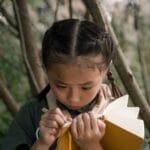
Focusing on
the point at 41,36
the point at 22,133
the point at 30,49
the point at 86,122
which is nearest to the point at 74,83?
the point at 86,122

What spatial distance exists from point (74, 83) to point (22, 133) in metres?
0.28

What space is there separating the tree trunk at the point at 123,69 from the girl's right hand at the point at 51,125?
2.17 feet

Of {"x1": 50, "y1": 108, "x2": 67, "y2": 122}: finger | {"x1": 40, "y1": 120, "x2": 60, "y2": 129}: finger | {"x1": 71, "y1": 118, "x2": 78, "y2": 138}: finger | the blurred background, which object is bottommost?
the blurred background

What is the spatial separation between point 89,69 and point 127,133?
8.7 inches

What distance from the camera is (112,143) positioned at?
178 cm

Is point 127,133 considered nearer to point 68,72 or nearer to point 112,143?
point 112,143

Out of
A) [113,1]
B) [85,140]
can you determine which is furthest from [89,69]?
[113,1]

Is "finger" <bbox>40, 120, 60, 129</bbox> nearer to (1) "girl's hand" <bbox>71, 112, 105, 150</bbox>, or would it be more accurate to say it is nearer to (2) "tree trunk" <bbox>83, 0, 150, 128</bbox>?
(1) "girl's hand" <bbox>71, 112, 105, 150</bbox>

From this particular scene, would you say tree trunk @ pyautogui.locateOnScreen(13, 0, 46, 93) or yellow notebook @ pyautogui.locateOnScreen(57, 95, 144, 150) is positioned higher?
yellow notebook @ pyautogui.locateOnScreen(57, 95, 144, 150)

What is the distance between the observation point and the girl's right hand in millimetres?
1722

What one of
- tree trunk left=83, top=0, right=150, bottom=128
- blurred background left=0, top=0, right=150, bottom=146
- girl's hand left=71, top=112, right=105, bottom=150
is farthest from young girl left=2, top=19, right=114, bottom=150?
blurred background left=0, top=0, right=150, bottom=146

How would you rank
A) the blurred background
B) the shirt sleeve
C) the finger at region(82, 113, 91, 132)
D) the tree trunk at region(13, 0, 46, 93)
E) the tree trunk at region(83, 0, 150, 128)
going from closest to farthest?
1. the finger at region(82, 113, 91, 132)
2. the shirt sleeve
3. the tree trunk at region(83, 0, 150, 128)
4. the tree trunk at region(13, 0, 46, 93)
5. the blurred background

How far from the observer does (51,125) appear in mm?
1728

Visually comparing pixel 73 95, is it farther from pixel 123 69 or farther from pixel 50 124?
pixel 123 69
